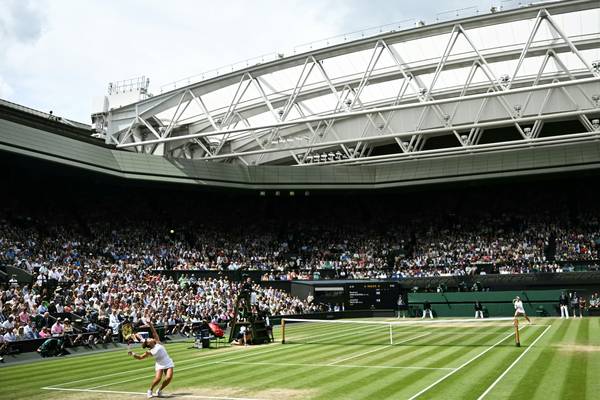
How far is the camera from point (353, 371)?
659 inches

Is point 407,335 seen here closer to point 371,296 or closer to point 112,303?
point 112,303

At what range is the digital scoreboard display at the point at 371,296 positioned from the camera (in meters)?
47.0

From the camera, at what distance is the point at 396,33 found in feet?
119

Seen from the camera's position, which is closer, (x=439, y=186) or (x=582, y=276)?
(x=582, y=276)

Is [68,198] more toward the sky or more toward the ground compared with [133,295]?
more toward the sky

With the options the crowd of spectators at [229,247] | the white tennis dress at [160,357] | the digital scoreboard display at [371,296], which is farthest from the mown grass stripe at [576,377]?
the digital scoreboard display at [371,296]

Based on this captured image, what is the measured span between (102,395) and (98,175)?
1283 inches

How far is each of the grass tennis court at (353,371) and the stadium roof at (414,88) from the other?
15.3 meters

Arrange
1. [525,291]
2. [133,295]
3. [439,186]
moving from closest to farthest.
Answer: [133,295] < [525,291] < [439,186]

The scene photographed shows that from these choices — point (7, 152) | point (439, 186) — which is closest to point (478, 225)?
point (439, 186)

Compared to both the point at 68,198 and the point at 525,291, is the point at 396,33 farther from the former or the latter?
the point at 68,198

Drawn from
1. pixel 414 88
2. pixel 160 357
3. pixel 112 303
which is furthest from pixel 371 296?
pixel 160 357

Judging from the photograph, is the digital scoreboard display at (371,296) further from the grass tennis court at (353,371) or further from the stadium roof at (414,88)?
the grass tennis court at (353,371)

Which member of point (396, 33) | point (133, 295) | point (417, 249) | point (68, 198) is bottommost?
point (133, 295)
